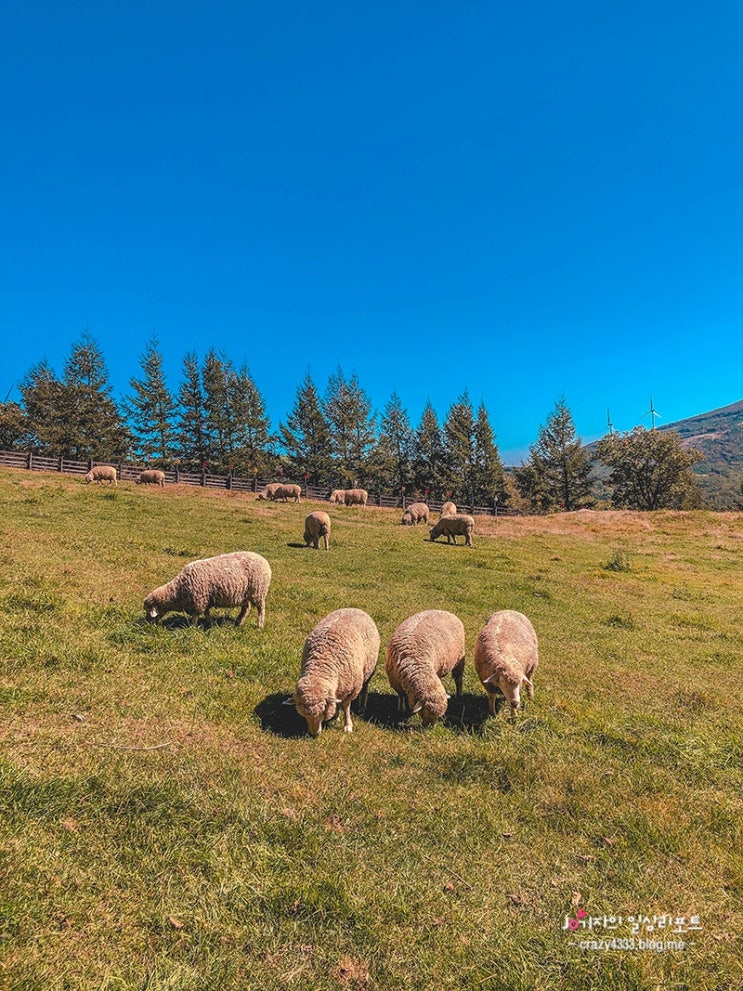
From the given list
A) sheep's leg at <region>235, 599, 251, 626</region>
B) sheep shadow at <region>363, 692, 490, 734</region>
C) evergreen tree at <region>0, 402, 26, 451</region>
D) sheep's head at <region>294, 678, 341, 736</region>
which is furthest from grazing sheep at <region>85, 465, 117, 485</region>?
sheep's head at <region>294, 678, 341, 736</region>

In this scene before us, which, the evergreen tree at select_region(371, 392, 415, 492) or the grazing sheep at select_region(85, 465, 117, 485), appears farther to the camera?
the evergreen tree at select_region(371, 392, 415, 492)

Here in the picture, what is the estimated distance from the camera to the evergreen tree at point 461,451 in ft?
232

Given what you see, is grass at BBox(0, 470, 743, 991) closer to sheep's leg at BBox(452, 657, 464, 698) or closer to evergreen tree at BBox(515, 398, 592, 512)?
sheep's leg at BBox(452, 657, 464, 698)

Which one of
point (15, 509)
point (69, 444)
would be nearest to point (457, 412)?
point (69, 444)

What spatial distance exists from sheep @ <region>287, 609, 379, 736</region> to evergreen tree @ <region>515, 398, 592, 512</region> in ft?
221

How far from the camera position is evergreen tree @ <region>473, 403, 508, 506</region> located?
233ft

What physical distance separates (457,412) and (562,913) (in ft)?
233

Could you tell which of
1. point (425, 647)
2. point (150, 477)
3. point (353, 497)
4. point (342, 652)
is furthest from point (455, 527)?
point (150, 477)

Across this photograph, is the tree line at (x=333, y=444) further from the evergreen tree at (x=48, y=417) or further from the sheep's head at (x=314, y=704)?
the sheep's head at (x=314, y=704)

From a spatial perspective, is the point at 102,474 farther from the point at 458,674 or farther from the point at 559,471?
the point at 559,471

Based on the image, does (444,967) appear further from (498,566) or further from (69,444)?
(69,444)

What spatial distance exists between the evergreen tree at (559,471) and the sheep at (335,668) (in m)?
67.4

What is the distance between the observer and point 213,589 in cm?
956

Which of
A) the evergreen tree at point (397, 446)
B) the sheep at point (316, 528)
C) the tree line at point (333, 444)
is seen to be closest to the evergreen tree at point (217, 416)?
the tree line at point (333, 444)
